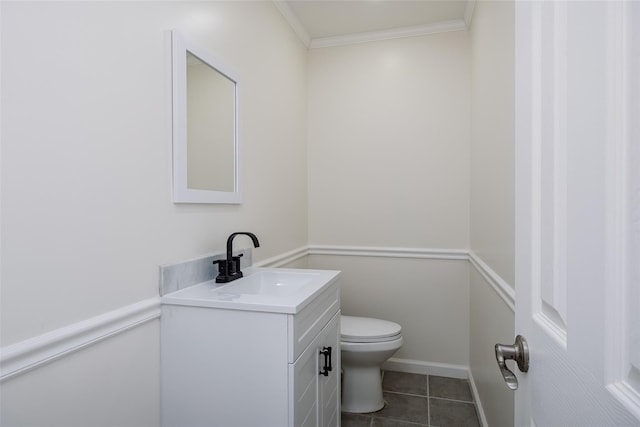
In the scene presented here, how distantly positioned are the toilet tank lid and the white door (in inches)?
54.9

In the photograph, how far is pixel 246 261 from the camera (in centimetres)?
178

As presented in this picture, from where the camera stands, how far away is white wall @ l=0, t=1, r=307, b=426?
80cm

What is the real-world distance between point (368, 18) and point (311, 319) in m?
2.12

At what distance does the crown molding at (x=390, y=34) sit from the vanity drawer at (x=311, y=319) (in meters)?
1.94

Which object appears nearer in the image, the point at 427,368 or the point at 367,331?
the point at 367,331

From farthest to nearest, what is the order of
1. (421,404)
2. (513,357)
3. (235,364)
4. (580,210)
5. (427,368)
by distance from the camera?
(427,368) → (421,404) → (235,364) → (513,357) → (580,210)

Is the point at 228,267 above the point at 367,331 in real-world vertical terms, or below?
above

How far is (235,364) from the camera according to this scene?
1135mm

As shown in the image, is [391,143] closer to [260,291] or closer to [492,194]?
[492,194]

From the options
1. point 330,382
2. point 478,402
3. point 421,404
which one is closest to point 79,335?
point 330,382

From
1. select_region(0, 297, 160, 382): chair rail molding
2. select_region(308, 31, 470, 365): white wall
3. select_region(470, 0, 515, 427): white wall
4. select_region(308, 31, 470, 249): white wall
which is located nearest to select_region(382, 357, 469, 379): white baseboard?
select_region(308, 31, 470, 365): white wall

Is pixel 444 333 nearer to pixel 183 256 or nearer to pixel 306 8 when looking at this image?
pixel 183 256

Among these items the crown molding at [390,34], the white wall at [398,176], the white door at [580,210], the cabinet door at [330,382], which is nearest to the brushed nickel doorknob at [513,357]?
the white door at [580,210]

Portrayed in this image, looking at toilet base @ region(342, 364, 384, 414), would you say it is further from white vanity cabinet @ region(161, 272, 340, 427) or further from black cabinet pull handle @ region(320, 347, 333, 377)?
white vanity cabinet @ region(161, 272, 340, 427)
